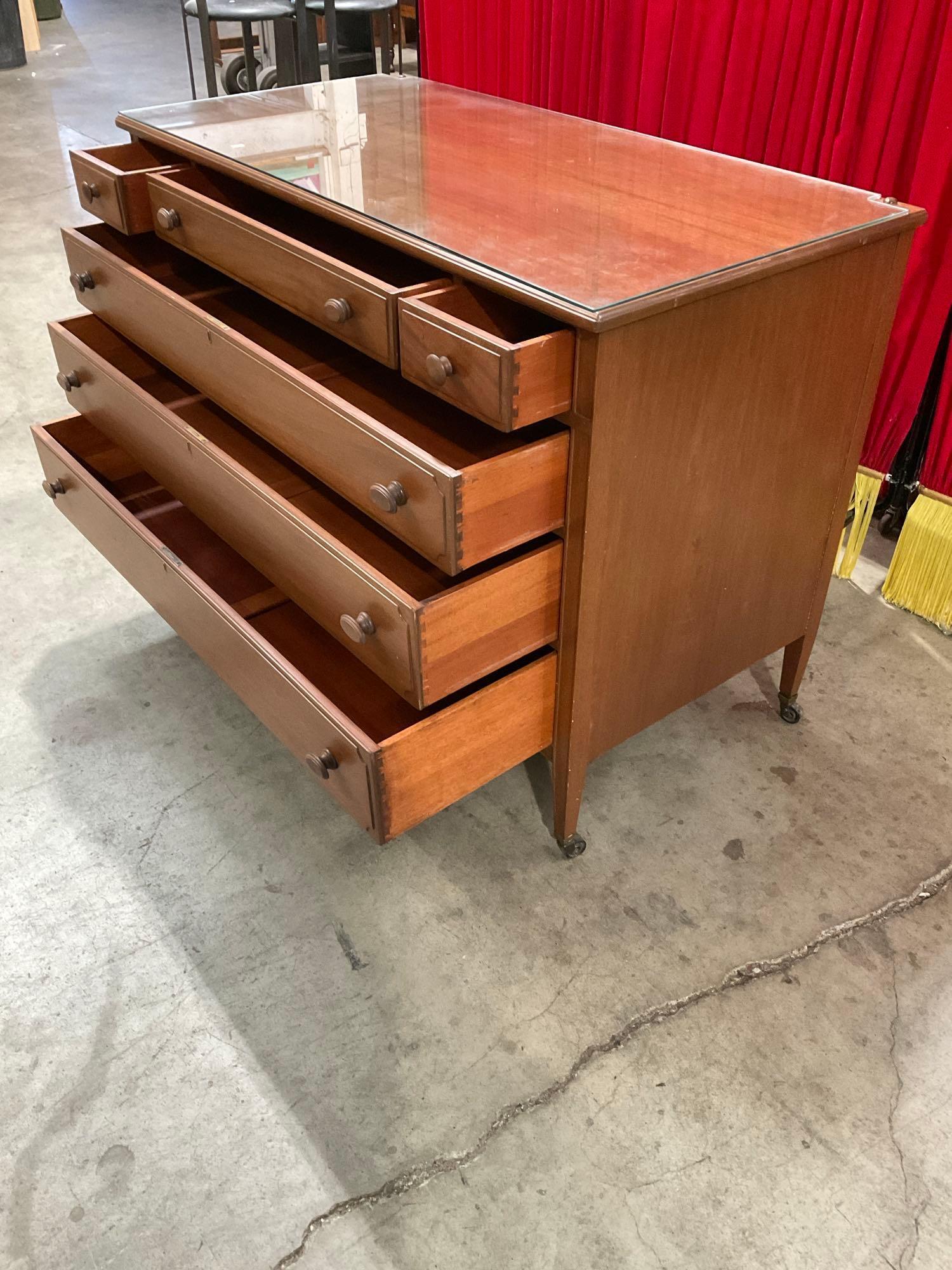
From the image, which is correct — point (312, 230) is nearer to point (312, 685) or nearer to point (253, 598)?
point (253, 598)

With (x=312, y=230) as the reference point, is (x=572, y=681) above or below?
below

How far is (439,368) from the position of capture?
107cm

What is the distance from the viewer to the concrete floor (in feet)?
3.61

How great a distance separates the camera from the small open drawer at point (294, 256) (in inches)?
45.9

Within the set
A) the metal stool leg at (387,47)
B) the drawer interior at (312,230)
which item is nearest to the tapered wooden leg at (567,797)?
the drawer interior at (312,230)

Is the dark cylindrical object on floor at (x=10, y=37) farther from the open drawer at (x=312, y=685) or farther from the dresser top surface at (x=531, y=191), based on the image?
the open drawer at (x=312, y=685)

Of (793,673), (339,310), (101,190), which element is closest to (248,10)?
(101,190)

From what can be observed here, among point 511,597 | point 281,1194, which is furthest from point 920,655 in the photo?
point 281,1194

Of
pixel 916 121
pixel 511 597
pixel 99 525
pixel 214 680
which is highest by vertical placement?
pixel 916 121

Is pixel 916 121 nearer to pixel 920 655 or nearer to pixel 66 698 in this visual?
pixel 920 655

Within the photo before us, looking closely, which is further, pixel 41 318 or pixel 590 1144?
pixel 41 318

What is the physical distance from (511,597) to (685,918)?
0.53m

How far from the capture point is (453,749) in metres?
1.24

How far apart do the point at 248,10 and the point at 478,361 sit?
9.57ft
